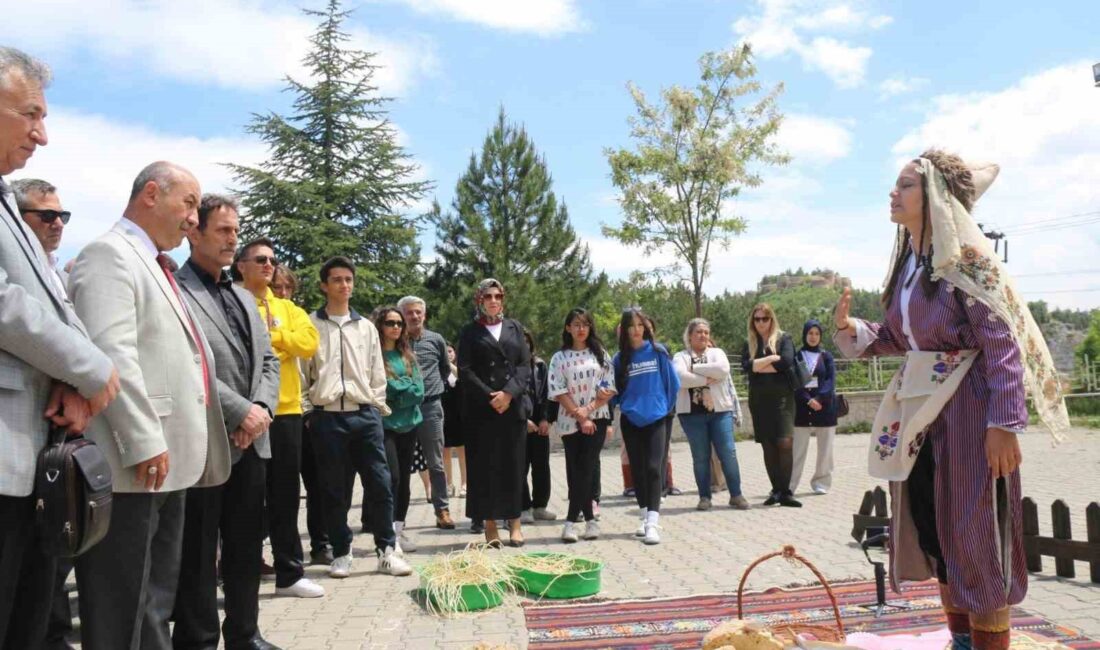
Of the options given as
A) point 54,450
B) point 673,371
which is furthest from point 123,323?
point 673,371

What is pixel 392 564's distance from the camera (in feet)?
20.9

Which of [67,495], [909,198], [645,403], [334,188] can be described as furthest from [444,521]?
[334,188]

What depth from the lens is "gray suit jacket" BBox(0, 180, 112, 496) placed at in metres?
2.37

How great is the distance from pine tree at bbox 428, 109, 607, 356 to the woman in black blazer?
80.8 feet

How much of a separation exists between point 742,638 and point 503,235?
31387 mm

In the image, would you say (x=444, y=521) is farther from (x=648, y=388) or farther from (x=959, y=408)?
(x=959, y=408)

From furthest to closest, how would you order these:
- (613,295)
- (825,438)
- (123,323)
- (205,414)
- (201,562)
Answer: (613,295) → (825,438) → (201,562) → (205,414) → (123,323)

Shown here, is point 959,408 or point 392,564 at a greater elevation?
point 959,408

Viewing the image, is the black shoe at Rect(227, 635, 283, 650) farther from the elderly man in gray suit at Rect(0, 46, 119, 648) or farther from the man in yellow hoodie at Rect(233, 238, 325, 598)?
the elderly man in gray suit at Rect(0, 46, 119, 648)

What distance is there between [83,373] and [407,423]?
5.26 m

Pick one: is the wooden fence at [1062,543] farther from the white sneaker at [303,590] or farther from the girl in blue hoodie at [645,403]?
the white sneaker at [303,590]

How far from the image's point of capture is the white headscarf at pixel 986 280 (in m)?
3.39

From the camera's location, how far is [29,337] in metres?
2.40

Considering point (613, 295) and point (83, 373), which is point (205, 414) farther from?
point (613, 295)
